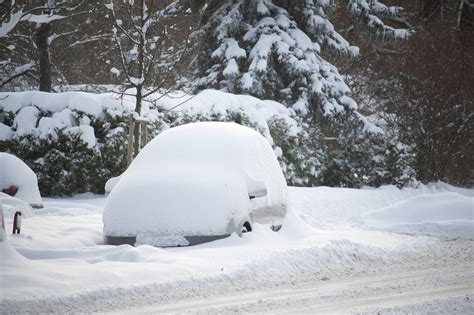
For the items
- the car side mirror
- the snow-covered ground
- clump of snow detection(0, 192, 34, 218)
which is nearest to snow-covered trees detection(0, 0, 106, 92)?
clump of snow detection(0, 192, 34, 218)

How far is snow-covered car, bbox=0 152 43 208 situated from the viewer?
11.8 meters

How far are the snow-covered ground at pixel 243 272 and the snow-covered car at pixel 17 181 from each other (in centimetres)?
102

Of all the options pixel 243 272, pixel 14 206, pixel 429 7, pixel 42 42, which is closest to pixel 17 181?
pixel 14 206

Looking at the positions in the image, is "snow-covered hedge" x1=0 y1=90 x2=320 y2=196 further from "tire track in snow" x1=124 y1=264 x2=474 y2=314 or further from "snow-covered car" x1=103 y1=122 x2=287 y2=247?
"tire track in snow" x1=124 y1=264 x2=474 y2=314

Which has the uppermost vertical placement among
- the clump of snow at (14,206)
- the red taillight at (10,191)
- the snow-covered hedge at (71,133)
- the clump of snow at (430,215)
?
the snow-covered hedge at (71,133)

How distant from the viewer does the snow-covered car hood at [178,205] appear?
25.6 feet

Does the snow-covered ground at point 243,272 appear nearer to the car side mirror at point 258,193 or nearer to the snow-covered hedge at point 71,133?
the car side mirror at point 258,193

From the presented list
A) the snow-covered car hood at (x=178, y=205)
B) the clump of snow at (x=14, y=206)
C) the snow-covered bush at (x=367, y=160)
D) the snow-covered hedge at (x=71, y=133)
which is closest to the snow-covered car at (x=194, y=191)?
the snow-covered car hood at (x=178, y=205)

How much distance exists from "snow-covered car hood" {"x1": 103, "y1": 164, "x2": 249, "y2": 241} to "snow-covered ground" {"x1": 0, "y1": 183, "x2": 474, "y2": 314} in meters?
0.29

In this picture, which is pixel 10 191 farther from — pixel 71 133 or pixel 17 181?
pixel 71 133

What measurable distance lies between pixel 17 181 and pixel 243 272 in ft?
22.2

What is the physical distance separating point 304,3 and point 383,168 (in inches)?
291

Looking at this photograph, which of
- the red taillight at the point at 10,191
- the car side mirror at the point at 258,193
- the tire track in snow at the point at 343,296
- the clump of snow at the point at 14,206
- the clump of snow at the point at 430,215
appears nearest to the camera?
the tire track in snow at the point at 343,296

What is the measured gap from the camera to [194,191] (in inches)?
314
